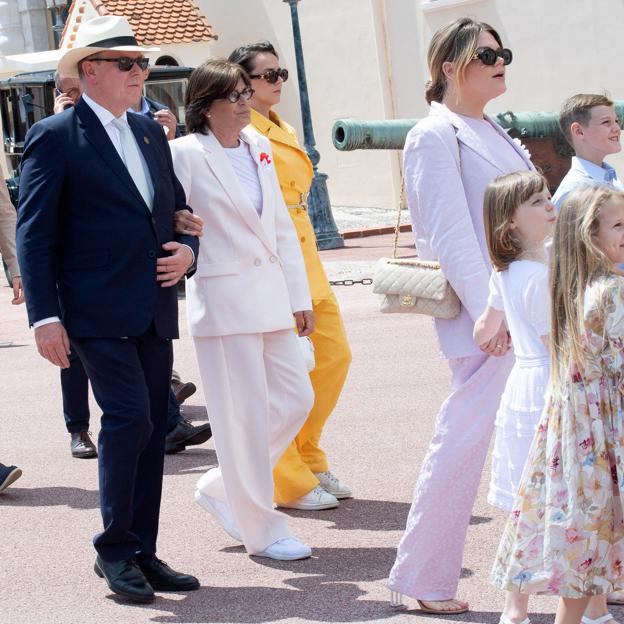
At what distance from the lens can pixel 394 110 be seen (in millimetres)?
30016

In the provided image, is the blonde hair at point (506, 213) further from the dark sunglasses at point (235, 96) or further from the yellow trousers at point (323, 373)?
the yellow trousers at point (323, 373)

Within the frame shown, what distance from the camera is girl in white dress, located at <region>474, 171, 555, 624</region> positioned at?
4.43 metres

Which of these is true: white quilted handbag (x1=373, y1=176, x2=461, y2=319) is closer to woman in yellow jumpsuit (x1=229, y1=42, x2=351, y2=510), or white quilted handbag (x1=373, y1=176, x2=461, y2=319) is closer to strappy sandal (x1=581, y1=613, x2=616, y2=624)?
strappy sandal (x1=581, y1=613, x2=616, y2=624)

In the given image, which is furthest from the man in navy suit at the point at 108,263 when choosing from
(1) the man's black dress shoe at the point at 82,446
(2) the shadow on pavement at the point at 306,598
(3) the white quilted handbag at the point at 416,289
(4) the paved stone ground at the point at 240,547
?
(1) the man's black dress shoe at the point at 82,446

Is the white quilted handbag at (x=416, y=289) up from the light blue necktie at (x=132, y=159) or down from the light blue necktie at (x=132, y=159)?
down

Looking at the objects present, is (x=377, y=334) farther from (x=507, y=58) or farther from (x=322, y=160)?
(x=322, y=160)

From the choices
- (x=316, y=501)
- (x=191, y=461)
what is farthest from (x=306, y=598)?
(x=191, y=461)

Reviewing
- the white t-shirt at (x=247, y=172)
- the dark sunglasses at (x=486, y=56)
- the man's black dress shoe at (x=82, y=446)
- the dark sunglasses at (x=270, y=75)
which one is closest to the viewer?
the dark sunglasses at (x=486, y=56)

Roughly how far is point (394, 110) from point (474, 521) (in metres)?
24.4

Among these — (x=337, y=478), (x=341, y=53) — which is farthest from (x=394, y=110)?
(x=337, y=478)

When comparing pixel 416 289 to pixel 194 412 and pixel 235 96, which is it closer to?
pixel 235 96

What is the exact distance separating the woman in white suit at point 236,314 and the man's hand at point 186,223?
12.8 inches

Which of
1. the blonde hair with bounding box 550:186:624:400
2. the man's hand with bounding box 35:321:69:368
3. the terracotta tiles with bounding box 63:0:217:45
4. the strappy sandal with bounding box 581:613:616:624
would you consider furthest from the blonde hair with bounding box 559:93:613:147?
the terracotta tiles with bounding box 63:0:217:45

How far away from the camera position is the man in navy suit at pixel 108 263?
17.2ft
